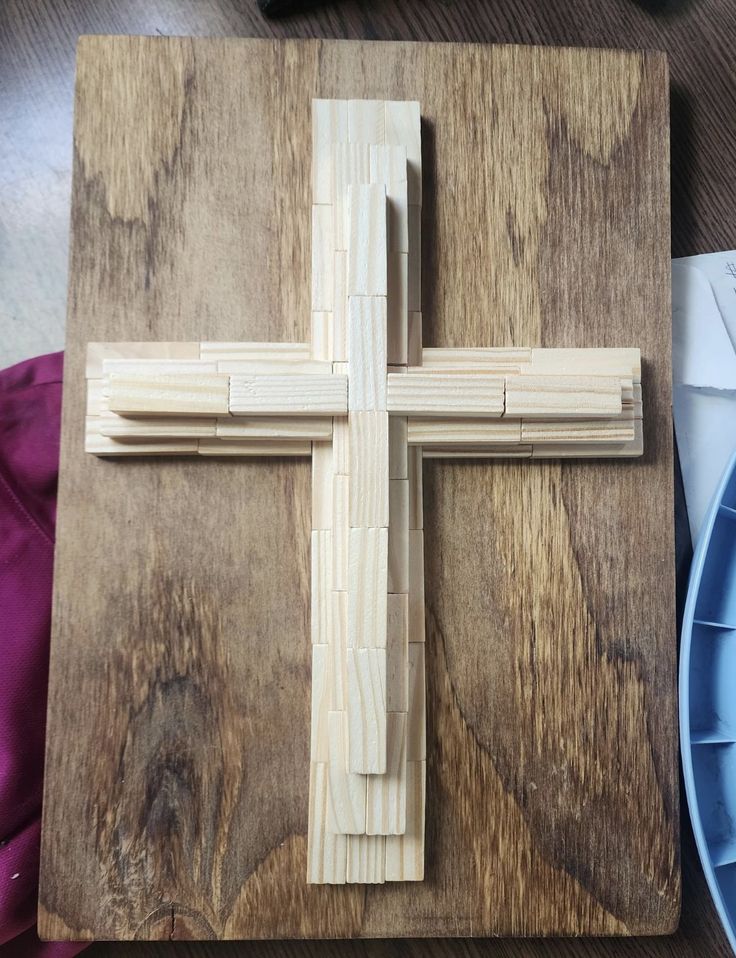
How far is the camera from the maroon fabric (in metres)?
0.59

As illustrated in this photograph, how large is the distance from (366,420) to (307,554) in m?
0.12

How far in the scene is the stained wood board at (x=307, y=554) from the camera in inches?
22.2

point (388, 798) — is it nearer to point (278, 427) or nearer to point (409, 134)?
point (278, 427)

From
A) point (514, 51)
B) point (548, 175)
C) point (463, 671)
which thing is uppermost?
point (514, 51)

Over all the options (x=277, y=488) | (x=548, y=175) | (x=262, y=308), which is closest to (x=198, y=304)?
(x=262, y=308)

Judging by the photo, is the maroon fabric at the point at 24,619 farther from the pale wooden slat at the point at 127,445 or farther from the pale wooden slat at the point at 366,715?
the pale wooden slat at the point at 366,715

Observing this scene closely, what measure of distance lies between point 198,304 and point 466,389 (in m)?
0.23

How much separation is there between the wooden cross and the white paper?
4.6 inches

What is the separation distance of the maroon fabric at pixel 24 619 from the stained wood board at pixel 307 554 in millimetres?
56

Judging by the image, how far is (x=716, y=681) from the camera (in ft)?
2.10

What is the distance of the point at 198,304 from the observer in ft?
1.90

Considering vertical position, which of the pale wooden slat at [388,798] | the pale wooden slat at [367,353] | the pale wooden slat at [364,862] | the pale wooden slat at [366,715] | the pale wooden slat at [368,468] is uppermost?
the pale wooden slat at [367,353]

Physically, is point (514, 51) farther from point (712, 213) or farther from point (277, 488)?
Answer: point (277, 488)

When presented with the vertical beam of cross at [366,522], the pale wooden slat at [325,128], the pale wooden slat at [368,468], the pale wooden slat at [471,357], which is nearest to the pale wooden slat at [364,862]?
the vertical beam of cross at [366,522]
